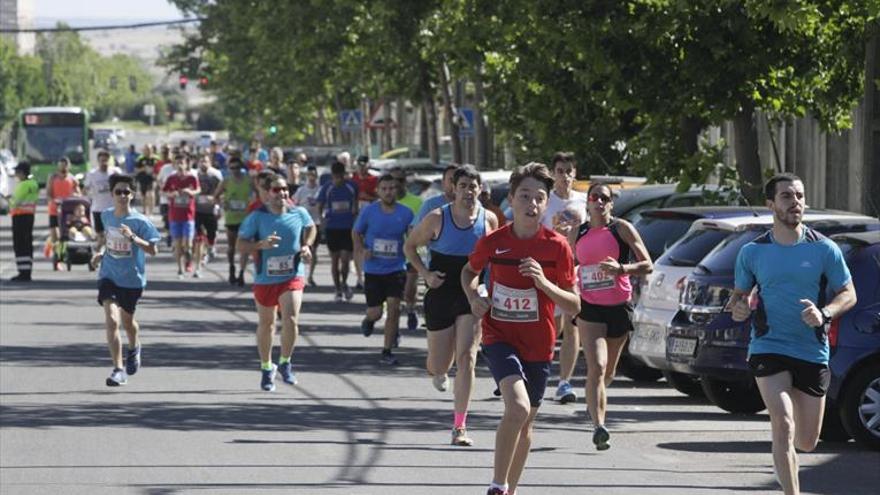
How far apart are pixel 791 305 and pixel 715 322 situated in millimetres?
4291

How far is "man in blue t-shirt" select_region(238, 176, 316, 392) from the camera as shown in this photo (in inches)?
667

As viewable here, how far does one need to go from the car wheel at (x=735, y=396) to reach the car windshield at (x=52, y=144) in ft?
165

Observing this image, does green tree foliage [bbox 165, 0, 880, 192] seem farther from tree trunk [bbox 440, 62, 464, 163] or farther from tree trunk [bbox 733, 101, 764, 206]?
tree trunk [bbox 440, 62, 464, 163]

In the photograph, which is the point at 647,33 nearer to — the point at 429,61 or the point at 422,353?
the point at 422,353

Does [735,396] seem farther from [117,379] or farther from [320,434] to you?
[117,379]

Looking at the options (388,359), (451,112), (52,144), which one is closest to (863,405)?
(388,359)

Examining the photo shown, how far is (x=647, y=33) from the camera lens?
22.0 meters

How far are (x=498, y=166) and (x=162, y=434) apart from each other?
35.3m

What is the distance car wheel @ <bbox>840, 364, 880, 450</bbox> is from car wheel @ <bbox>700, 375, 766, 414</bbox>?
2221 mm

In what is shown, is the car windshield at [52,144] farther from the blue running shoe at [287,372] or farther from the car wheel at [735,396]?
the car wheel at [735,396]

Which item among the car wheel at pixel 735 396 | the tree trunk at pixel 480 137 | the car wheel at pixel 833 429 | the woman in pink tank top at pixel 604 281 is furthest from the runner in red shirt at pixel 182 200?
the car wheel at pixel 833 429

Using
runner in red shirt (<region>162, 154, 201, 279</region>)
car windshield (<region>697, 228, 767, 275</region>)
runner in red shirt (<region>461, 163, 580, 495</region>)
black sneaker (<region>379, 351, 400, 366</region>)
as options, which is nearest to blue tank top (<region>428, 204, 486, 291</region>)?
car windshield (<region>697, 228, 767, 275</region>)

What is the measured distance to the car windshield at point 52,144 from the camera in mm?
64250

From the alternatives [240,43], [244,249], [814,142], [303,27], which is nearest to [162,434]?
[244,249]
